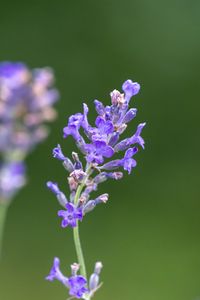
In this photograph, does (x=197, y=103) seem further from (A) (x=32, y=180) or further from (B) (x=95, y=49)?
(A) (x=32, y=180)

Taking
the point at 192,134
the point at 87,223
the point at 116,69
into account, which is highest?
the point at 116,69

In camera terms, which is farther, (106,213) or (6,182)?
(106,213)

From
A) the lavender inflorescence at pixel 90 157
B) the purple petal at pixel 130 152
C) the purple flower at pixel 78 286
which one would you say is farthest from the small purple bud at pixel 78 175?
the purple flower at pixel 78 286

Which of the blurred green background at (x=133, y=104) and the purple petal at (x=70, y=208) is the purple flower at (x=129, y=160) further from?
the blurred green background at (x=133, y=104)

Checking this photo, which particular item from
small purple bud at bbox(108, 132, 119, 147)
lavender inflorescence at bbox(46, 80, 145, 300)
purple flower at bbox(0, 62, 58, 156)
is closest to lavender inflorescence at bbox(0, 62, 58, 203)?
purple flower at bbox(0, 62, 58, 156)

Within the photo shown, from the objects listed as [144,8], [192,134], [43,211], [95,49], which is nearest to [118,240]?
[43,211]

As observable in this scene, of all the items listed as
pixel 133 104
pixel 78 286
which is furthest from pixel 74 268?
pixel 133 104
